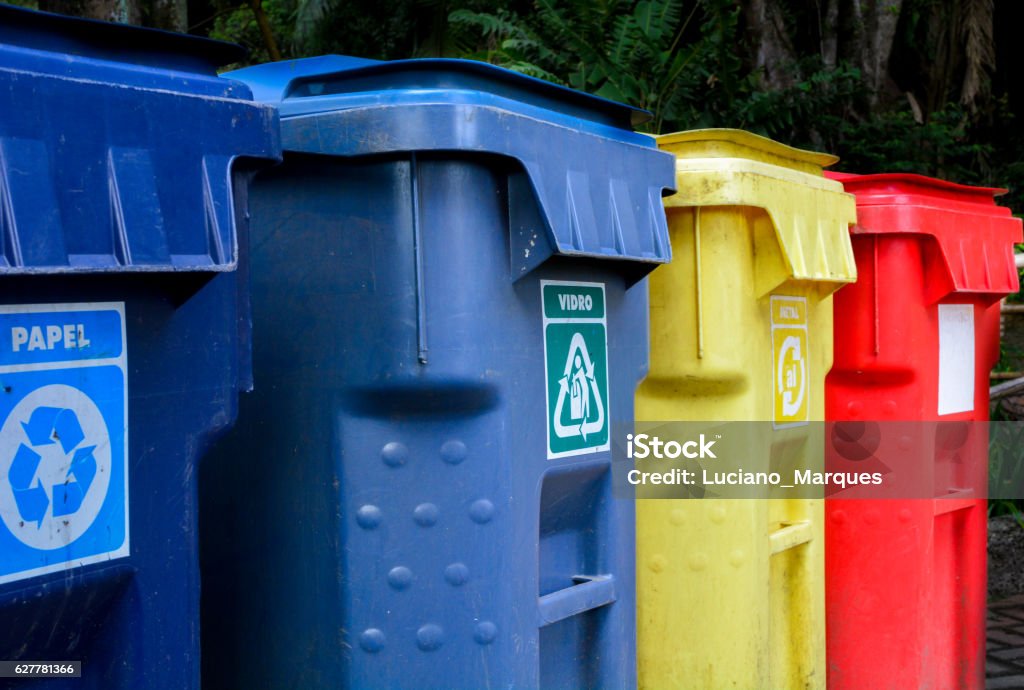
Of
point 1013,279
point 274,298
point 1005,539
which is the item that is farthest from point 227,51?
point 1005,539

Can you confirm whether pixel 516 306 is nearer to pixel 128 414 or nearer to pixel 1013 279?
Result: pixel 128 414

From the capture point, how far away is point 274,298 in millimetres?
2531

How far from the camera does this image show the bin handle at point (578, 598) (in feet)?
8.82

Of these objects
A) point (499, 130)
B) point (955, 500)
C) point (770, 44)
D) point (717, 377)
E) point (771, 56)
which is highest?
point (770, 44)

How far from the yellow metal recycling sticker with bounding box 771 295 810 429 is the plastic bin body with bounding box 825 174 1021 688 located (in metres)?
0.37

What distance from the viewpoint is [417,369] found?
2402mm

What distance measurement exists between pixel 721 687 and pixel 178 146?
215 centimetres

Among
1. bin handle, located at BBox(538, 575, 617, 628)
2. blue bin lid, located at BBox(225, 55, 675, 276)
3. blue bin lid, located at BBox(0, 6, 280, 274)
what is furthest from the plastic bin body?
blue bin lid, located at BBox(0, 6, 280, 274)

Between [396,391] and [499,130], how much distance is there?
54cm

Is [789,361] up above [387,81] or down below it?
below

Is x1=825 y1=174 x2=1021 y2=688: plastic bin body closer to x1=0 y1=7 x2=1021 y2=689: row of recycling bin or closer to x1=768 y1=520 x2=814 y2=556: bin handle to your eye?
x1=0 y1=7 x2=1021 y2=689: row of recycling bin

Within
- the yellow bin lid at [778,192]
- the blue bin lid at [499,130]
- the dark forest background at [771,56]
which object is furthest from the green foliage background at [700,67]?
the blue bin lid at [499,130]

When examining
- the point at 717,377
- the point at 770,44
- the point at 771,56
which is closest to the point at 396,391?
the point at 717,377

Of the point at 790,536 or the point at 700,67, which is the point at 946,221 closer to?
the point at 790,536
